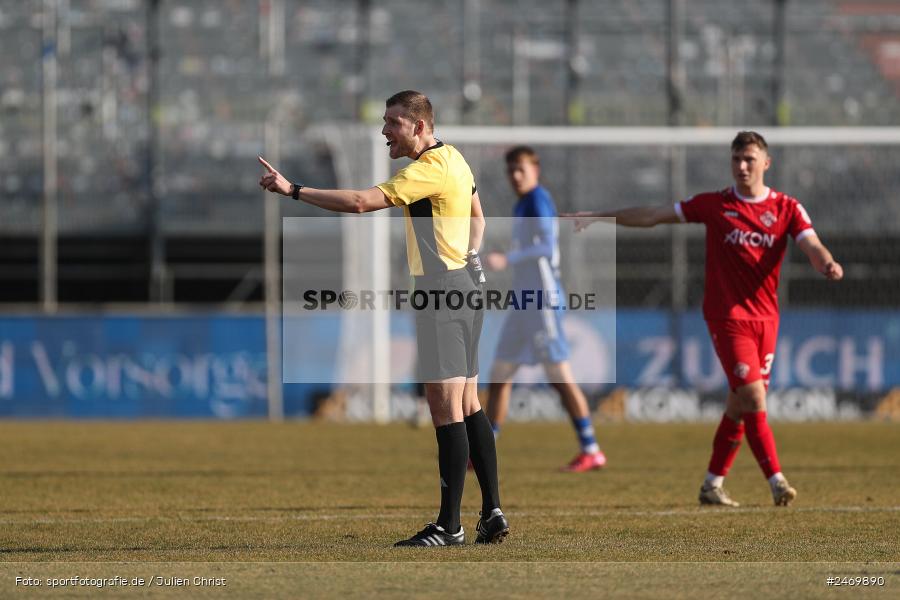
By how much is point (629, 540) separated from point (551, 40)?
2060 cm

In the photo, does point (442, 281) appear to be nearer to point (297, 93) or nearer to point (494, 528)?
point (494, 528)

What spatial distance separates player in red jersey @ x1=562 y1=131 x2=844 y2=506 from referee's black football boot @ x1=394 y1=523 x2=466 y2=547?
2603mm

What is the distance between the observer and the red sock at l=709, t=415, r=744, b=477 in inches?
360

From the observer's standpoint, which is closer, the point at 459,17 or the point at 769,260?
the point at 769,260

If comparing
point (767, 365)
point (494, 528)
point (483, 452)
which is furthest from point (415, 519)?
point (767, 365)

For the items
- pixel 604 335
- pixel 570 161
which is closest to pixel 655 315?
pixel 604 335

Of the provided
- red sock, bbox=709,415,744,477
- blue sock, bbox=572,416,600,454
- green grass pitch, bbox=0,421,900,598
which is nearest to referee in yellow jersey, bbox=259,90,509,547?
green grass pitch, bbox=0,421,900,598

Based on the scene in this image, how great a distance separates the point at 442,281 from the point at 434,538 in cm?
122

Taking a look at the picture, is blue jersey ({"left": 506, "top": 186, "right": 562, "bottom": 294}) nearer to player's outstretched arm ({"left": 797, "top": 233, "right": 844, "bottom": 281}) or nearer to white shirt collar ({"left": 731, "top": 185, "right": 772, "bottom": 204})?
white shirt collar ({"left": 731, "top": 185, "right": 772, "bottom": 204})

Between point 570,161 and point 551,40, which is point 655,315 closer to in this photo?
point 570,161

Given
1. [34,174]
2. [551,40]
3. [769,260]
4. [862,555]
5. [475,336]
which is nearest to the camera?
[862,555]

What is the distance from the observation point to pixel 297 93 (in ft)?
86.0

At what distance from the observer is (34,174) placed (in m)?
24.7

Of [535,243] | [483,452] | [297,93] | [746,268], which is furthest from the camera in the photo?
[297,93]
